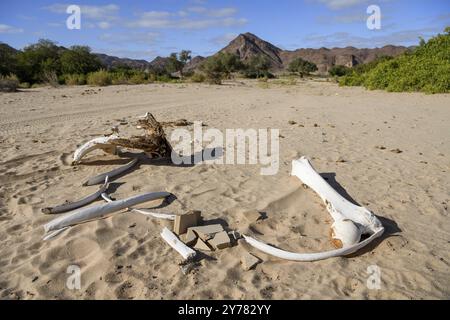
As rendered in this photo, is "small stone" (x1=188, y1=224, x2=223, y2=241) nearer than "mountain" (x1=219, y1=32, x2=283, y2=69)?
Yes

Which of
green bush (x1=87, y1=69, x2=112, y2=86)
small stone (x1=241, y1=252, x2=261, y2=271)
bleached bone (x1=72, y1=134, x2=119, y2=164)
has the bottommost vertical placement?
small stone (x1=241, y1=252, x2=261, y2=271)

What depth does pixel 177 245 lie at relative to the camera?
9.09 feet

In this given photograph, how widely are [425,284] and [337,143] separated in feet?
12.1

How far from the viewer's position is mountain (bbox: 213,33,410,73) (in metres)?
109

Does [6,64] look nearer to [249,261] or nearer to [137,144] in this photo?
[137,144]

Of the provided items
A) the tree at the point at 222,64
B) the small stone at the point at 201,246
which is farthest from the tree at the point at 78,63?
the small stone at the point at 201,246

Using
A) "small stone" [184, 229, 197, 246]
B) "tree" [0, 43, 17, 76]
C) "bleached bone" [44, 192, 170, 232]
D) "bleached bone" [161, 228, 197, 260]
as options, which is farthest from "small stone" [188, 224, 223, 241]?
"tree" [0, 43, 17, 76]

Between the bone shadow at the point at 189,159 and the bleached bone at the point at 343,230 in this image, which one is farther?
the bone shadow at the point at 189,159

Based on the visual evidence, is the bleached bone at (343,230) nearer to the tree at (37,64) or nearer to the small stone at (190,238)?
the small stone at (190,238)

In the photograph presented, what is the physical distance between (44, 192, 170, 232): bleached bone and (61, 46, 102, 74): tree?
71.7 feet

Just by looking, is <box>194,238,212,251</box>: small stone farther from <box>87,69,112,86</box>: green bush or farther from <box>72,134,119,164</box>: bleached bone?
<box>87,69,112,86</box>: green bush

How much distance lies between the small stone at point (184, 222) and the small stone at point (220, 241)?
0.29 m

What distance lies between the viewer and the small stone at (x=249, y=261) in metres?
2.57

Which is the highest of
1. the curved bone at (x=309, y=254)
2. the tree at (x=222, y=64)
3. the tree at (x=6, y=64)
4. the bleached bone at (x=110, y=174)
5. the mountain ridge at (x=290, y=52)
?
the mountain ridge at (x=290, y=52)
